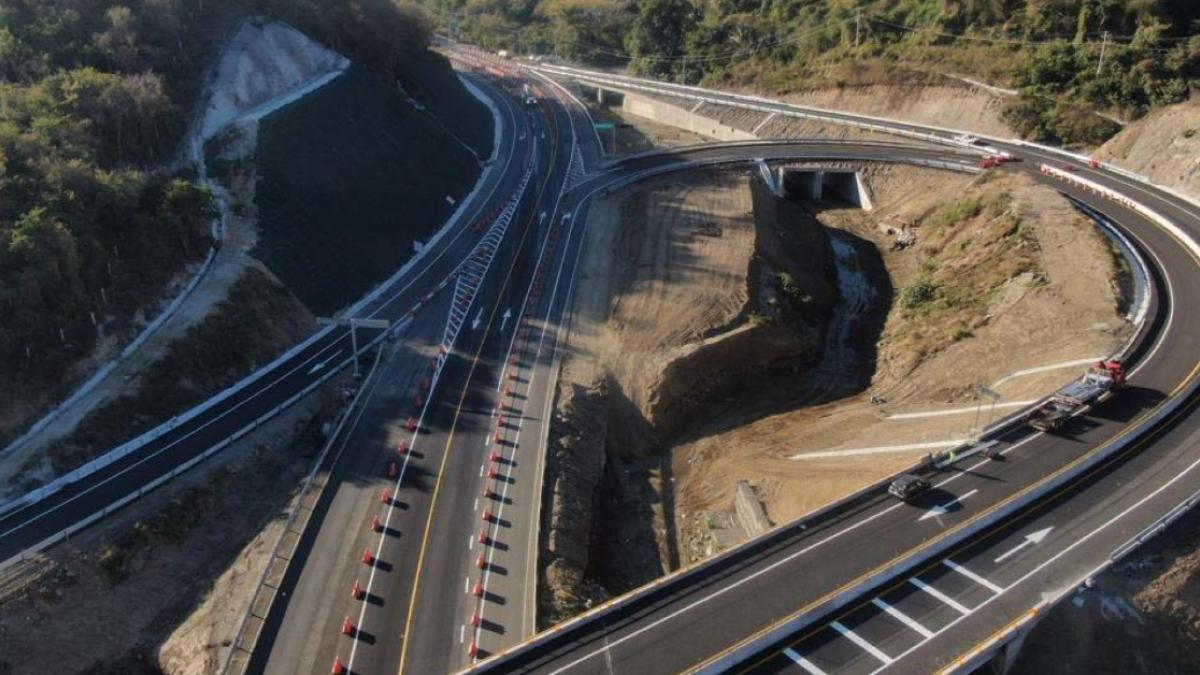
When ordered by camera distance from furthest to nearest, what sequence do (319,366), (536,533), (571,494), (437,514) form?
(319,366)
(571,494)
(437,514)
(536,533)

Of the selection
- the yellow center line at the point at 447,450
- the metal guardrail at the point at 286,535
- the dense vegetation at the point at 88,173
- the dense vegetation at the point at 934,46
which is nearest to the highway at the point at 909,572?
the yellow center line at the point at 447,450

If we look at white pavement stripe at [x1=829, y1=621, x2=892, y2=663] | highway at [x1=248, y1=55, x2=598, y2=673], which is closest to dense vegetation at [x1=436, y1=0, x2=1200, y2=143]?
highway at [x1=248, y1=55, x2=598, y2=673]

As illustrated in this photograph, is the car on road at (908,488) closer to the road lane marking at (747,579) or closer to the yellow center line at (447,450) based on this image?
the road lane marking at (747,579)

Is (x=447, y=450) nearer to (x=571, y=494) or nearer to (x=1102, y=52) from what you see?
(x=571, y=494)

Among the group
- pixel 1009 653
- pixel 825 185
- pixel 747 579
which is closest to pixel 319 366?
pixel 747 579

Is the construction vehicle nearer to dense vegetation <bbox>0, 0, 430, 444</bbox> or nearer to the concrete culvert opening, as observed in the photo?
the concrete culvert opening

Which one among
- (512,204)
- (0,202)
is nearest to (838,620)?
(0,202)
